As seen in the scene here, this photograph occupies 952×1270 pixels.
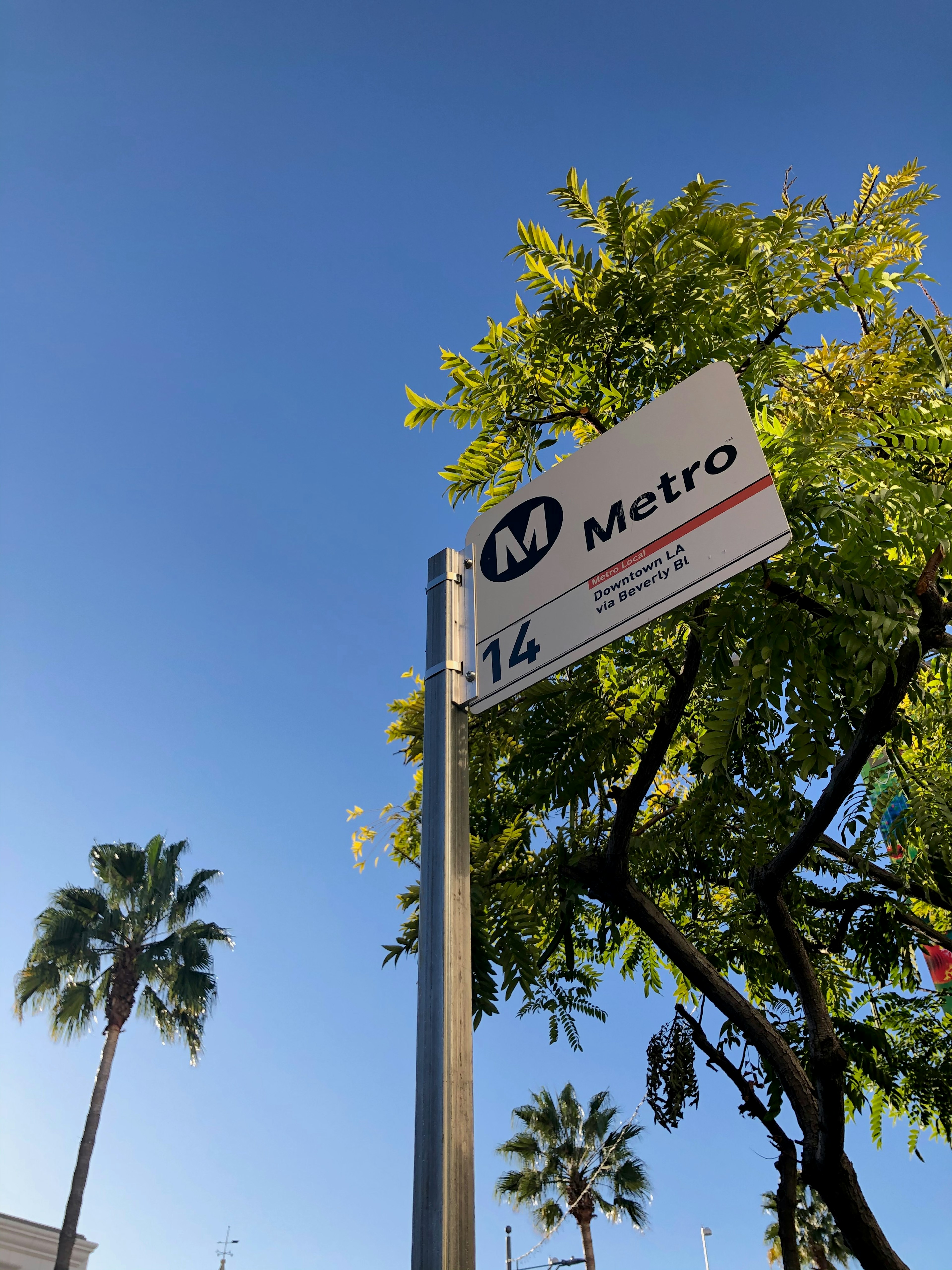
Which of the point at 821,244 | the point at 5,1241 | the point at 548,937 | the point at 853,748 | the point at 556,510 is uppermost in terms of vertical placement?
the point at 5,1241

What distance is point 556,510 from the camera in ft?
9.41

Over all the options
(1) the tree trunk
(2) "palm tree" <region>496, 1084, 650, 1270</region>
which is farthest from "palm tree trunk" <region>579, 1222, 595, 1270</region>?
(1) the tree trunk

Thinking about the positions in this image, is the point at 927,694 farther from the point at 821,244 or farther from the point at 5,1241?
the point at 5,1241

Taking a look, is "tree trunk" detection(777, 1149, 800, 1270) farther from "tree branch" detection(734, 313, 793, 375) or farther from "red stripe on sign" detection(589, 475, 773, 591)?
"red stripe on sign" detection(589, 475, 773, 591)

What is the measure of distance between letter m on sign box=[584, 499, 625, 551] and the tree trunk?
866cm

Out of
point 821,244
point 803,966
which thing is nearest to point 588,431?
point 821,244

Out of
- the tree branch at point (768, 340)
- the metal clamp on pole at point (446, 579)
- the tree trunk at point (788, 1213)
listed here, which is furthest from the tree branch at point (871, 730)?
the tree trunk at point (788, 1213)

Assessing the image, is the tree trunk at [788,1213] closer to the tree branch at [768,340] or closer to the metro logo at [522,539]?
the tree branch at [768,340]

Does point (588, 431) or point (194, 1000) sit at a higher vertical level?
point (194, 1000)

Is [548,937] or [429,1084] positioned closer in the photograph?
[429,1084]

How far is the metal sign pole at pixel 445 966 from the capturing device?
6.70 feet

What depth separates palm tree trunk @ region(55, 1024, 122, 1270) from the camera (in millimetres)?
21984

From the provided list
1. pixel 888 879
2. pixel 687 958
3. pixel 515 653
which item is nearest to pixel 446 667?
pixel 515 653

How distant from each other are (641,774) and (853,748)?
51.2 inches
